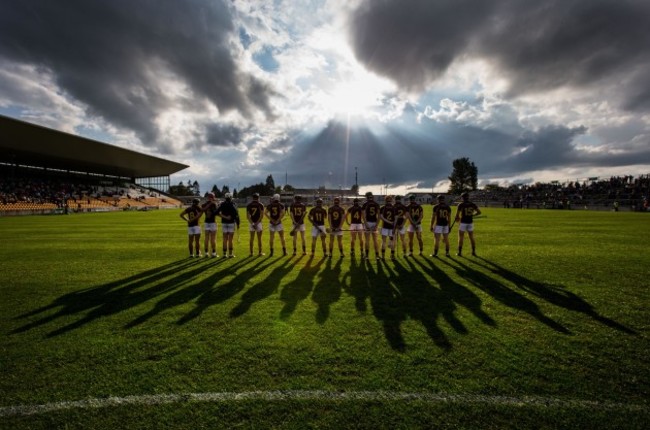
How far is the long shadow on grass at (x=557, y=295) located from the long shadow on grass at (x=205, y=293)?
22.1ft

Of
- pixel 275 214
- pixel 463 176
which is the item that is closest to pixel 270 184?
pixel 463 176

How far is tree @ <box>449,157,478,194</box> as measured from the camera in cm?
10431

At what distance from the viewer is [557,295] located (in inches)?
260

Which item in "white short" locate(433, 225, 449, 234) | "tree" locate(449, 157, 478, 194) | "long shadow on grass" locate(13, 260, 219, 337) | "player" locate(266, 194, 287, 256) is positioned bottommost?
"long shadow on grass" locate(13, 260, 219, 337)

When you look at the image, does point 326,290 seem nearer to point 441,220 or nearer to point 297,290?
point 297,290

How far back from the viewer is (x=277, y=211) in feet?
37.7

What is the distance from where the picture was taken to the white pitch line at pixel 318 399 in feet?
10.5

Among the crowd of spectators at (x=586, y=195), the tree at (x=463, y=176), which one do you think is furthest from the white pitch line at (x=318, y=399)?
the tree at (x=463, y=176)

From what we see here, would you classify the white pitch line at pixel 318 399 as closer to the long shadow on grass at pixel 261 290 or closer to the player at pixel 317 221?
the long shadow on grass at pixel 261 290

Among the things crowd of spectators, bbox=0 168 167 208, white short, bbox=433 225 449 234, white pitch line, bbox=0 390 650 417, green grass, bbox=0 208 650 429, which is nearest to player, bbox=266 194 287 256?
green grass, bbox=0 208 650 429

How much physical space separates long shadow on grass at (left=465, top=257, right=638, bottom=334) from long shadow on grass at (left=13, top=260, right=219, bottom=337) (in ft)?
27.2

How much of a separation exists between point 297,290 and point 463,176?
10941 centimetres

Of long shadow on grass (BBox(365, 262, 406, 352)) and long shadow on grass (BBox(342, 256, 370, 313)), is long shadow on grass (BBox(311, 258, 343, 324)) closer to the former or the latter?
long shadow on grass (BBox(342, 256, 370, 313))

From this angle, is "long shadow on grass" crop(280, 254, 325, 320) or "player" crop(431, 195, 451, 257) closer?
"long shadow on grass" crop(280, 254, 325, 320)
